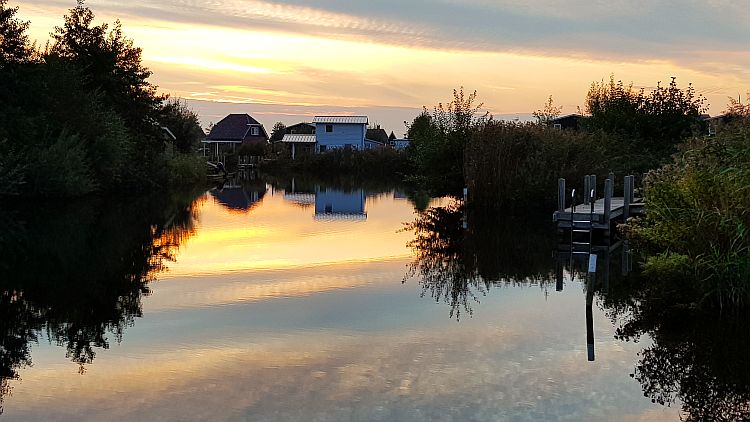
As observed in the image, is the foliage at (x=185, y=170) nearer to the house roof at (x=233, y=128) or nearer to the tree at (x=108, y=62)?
the tree at (x=108, y=62)

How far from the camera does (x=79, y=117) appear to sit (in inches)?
1510

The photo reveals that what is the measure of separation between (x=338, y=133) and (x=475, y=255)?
7486 cm

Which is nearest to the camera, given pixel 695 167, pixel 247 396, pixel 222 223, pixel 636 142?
pixel 247 396

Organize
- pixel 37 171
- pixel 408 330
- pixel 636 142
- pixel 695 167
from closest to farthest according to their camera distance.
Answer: pixel 408 330, pixel 695 167, pixel 37 171, pixel 636 142

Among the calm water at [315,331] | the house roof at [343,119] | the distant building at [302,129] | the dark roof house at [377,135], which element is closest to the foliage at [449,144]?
the calm water at [315,331]

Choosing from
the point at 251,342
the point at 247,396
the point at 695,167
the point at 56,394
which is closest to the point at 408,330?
the point at 251,342

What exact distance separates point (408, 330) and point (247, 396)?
3679 millimetres

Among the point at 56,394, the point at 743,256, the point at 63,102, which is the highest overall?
the point at 63,102

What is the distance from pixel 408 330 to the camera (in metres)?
11.6

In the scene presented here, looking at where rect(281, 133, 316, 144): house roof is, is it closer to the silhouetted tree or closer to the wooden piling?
the silhouetted tree

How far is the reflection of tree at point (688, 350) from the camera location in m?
8.50

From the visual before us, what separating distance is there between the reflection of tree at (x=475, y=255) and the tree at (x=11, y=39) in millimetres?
19227

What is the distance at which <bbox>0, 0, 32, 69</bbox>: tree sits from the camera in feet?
110

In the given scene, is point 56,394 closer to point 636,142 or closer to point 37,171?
point 37,171
